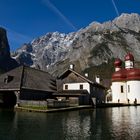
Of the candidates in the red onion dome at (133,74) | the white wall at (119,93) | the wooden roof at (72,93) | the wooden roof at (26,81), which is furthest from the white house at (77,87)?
the white wall at (119,93)

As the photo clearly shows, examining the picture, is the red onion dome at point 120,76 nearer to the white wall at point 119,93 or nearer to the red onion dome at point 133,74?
the white wall at point 119,93

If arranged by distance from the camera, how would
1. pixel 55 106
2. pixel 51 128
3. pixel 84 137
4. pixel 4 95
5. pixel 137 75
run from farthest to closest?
pixel 137 75, pixel 4 95, pixel 55 106, pixel 51 128, pixel 84 137

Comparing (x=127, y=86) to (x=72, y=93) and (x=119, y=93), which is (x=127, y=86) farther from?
(x=72, y=93)

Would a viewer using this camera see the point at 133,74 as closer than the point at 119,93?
Yes

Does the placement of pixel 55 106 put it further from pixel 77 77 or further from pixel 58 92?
pixel 77 77

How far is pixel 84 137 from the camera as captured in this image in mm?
22562

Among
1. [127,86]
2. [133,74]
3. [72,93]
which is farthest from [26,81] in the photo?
[127,86]

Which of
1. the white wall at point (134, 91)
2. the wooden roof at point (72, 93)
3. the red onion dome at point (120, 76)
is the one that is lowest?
the wooden roof at point (72, 93)

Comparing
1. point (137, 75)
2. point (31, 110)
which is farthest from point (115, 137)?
point (137, 75)

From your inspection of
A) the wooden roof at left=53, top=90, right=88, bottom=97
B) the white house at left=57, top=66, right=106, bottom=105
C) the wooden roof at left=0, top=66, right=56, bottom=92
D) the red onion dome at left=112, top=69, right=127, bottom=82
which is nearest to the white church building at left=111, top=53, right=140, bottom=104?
the red onion dome at left=112, top=69, right=127, bottom=82

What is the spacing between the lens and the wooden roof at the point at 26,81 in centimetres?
5528

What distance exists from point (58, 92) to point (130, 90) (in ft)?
103

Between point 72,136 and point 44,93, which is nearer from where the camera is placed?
point 72,136

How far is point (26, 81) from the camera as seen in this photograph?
57031mm
